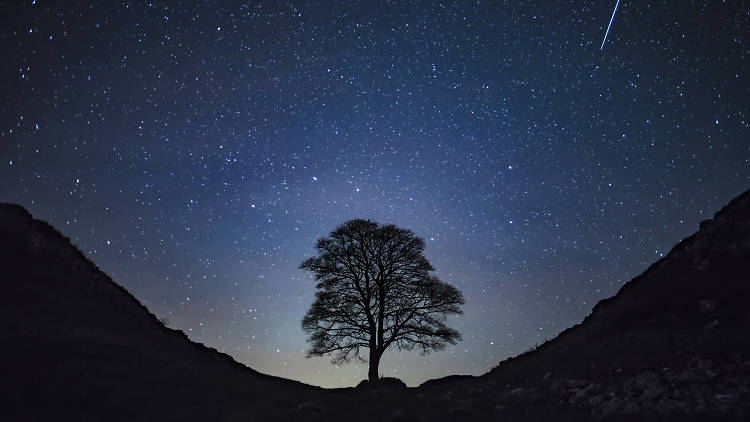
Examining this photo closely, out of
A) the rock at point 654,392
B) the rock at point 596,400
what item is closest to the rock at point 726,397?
the rock at point 654,392

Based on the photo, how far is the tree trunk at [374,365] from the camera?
83.9ft

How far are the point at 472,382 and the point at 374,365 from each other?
25.8 ft

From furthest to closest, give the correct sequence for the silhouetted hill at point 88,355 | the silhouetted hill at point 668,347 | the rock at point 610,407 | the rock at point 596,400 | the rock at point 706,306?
the rock at point 706,306
the silhouetted hill at point 88,355
the rock at point 596,400
the rock at point 610,407
the silhouetted hill at point 668,347

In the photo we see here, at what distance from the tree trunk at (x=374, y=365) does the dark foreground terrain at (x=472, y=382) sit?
6.80 meters

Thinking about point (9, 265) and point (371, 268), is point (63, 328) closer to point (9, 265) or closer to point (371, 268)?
point (9, 265)

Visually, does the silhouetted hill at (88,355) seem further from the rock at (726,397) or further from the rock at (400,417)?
the rock at (726,397)

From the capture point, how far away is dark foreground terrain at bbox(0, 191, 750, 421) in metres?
12.0

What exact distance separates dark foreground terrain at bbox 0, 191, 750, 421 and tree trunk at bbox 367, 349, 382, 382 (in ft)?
22.3

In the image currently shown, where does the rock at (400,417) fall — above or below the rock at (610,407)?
below

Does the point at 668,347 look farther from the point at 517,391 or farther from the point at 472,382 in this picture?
the point at 472,382

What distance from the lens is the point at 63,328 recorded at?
17.9m

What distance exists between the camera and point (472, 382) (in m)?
19.2

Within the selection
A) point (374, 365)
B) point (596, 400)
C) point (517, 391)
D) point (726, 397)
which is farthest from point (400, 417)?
point (374, 365)

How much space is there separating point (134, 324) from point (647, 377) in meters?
20.2
